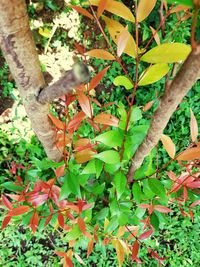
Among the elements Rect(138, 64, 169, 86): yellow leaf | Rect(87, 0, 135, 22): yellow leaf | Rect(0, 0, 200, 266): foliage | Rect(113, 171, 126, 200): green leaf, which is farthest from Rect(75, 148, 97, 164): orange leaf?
Rect(87, 0, 135, 22): yellow leaf

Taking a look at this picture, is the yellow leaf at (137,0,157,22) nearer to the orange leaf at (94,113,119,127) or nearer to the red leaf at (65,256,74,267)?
the orange leaf at (94,113,119,127)

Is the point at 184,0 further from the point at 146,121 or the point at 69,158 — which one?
the point at 146,121

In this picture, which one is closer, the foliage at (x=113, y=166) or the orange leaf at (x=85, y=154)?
the foliage at (x=113, y=166)

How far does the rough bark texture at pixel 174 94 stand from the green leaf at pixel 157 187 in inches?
6.7

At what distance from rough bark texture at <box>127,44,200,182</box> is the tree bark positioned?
17 cm

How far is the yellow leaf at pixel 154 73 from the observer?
715mm

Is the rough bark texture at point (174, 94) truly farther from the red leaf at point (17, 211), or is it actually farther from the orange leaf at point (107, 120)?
the red leaf at point (17, 211)

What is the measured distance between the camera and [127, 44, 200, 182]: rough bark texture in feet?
1.60

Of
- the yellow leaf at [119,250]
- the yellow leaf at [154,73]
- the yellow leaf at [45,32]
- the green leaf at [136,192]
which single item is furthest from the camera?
the yellow leaf at [45,32]

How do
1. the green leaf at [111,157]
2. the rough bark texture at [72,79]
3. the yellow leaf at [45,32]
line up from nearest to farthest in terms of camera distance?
1. the rough bark texture at [72,79]
2. the green leaf at [111,157]
3. the yellow leaf at [45,32]

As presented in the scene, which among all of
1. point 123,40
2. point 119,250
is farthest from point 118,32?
point 119,250

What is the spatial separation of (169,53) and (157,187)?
508 millimetres

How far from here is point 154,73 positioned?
72cm

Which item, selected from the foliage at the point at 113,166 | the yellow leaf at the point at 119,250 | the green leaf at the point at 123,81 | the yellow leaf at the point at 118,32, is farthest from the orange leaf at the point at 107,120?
the yellow leaf at the point at 119,250
